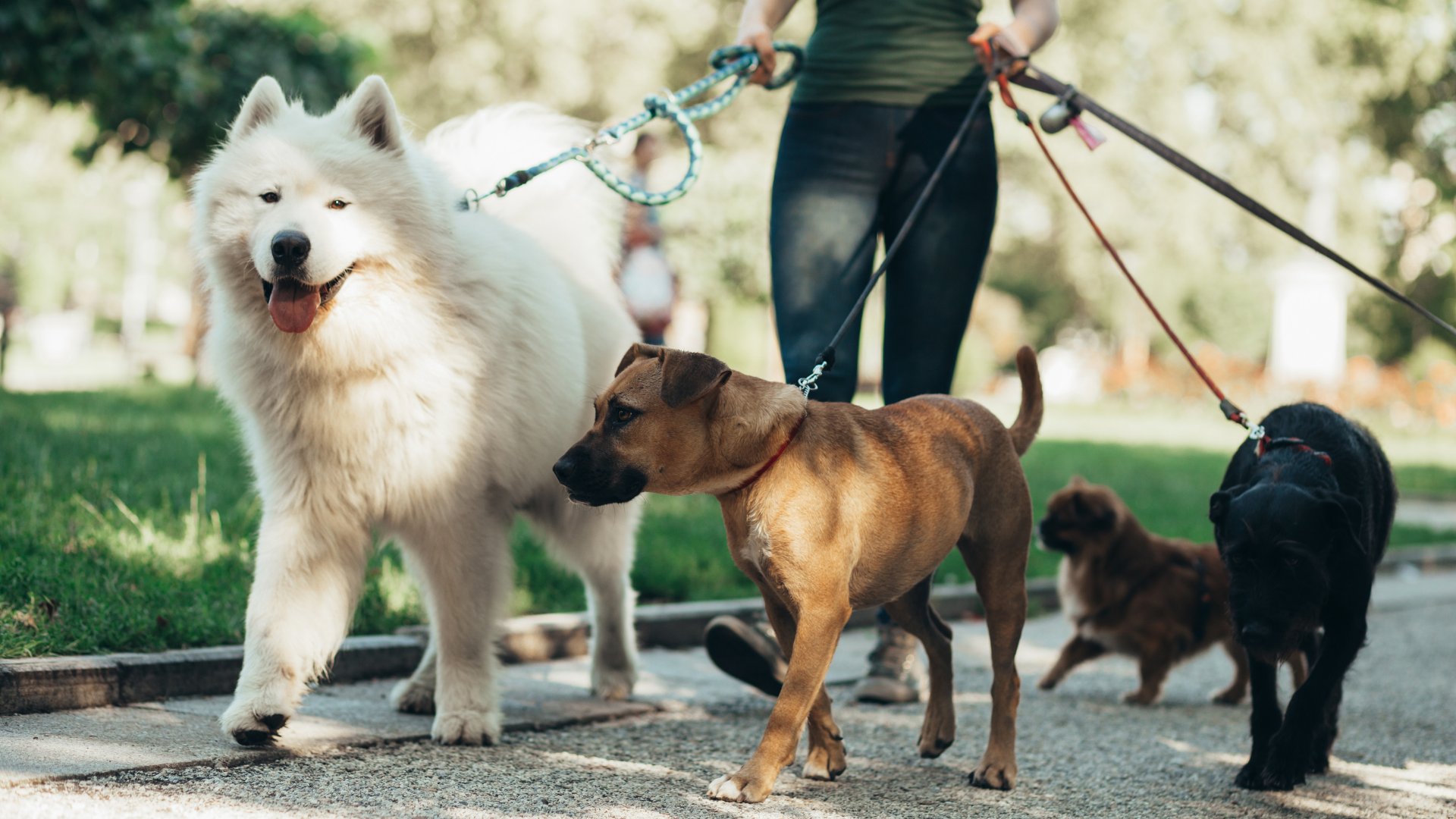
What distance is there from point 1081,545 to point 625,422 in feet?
11.2

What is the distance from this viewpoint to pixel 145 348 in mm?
30594

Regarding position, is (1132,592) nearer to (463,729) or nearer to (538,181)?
(538,181)

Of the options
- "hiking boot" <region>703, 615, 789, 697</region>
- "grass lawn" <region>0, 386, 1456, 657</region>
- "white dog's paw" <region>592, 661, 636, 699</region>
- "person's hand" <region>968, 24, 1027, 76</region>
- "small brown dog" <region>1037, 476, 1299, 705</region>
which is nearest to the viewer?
"hiking boot" <region>703, 615, 789, 697</region>

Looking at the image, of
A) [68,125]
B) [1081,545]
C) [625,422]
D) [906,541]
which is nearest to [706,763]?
[906,541]

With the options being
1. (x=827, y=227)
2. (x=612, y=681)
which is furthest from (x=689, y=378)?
(x=612, y=681)

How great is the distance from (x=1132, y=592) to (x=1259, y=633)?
236cm

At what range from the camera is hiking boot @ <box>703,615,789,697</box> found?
438 cm

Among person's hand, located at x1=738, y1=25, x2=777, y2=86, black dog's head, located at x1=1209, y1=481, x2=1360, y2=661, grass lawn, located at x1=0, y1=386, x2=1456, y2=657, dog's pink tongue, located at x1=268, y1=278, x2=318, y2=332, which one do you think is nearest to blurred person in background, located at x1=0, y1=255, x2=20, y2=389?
grass lawn, located at x1=0, y1=386, x2=1456, y2=657

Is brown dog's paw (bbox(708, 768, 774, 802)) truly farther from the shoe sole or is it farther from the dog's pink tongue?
the dog's pink tongue

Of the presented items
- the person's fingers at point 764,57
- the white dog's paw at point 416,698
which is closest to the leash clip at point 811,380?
the person's fingers at point 764,57

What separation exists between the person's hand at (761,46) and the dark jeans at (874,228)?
0.70ft

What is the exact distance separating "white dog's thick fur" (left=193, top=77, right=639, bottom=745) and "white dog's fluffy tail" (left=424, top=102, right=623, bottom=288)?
0.46 meters

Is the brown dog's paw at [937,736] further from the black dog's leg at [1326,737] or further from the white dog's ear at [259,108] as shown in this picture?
the white dog's ear at [259,108]

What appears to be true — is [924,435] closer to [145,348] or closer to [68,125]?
[145,348]
